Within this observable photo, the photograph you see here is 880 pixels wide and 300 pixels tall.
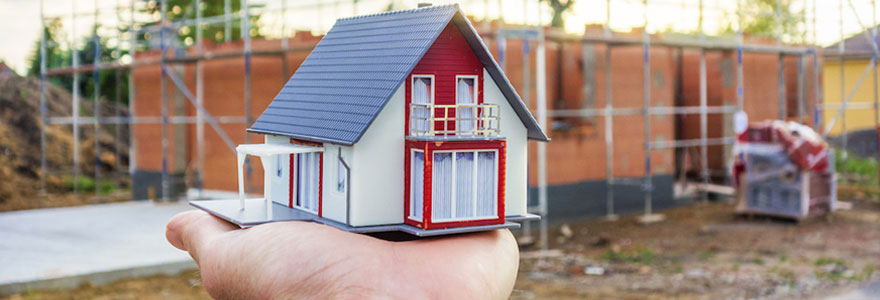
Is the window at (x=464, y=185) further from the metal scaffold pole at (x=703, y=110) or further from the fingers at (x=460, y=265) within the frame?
the metal scaffold pole at (x=703, y=110)

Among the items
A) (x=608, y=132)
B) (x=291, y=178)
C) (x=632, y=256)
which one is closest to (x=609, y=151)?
(x=608, y=132)

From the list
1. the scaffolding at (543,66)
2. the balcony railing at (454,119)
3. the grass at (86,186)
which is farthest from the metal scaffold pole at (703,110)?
the grass at (86,186)

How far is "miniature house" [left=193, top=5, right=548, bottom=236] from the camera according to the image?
15.5 feet

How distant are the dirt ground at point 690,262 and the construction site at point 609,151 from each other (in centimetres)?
4

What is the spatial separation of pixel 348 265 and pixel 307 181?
1126 mm

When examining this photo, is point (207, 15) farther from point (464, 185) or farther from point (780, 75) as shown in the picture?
point (464, 185)

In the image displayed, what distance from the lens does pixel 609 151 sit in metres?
17.5

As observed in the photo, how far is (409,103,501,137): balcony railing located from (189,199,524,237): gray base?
52 cm

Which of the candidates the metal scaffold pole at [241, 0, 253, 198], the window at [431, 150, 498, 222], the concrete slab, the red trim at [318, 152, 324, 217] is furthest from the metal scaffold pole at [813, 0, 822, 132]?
the red trim at [318, 152, 324, 217]

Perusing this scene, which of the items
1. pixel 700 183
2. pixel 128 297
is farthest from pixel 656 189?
pixel 128 297

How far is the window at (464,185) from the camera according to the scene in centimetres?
480

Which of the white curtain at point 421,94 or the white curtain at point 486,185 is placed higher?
the white curtain at point 421,94

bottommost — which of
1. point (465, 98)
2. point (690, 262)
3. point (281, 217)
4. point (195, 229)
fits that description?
point (690, 262)

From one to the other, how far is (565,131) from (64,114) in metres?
20.0
